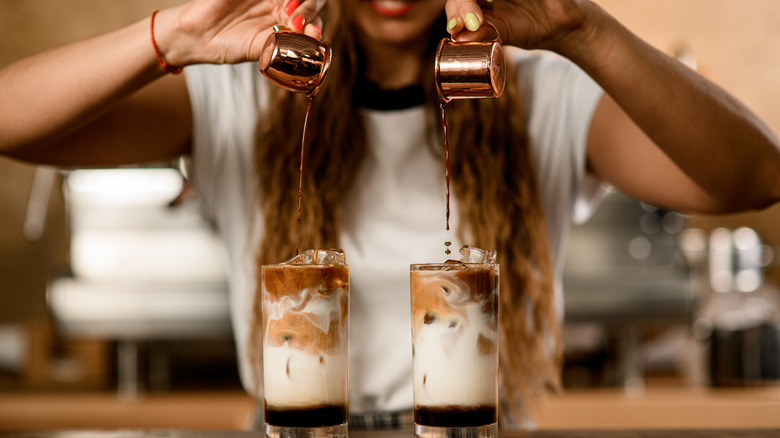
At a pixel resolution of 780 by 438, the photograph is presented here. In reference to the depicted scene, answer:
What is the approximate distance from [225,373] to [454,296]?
228 centimetres

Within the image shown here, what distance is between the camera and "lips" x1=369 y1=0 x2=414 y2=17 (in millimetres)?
1609

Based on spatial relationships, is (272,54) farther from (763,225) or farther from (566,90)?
(763,225)

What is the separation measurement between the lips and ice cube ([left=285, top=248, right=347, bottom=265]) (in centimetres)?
60

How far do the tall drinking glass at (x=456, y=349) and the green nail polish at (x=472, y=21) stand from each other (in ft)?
1.11

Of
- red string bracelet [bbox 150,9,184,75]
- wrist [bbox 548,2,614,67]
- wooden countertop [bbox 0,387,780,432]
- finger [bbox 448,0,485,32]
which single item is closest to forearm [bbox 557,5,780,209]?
wrist [bbox 548,2,614,67]

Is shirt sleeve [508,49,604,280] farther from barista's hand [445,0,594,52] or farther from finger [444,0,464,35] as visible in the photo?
finger [444,0,464,35]

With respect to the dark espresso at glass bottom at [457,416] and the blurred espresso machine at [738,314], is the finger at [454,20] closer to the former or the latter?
the dark espresso at glass bottom at [457,416]

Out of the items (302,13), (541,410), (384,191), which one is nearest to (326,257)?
(302,13)

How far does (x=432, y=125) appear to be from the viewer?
1781 millimetres

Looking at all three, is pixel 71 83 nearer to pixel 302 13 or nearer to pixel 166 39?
pixel 166 39

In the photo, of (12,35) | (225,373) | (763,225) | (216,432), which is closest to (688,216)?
(763,225)

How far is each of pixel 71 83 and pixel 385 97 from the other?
2.04ft

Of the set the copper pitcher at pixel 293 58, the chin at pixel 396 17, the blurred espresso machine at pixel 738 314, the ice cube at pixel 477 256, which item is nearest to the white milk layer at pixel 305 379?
the ice cube at pixel 477 256

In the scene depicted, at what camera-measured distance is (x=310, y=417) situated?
1.17 meters
